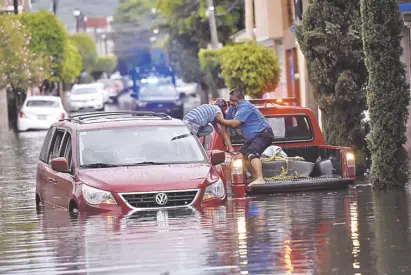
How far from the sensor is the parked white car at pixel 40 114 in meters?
47.9

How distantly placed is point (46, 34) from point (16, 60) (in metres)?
14.3

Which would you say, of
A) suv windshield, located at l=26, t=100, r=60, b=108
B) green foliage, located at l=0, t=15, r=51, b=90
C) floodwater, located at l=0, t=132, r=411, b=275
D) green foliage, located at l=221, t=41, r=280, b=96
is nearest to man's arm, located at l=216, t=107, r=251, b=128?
floodwater, located at l=0, t=132, r=411, b=275

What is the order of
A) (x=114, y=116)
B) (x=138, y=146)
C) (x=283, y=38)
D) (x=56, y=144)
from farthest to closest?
(x=283, y=38) → (x=114, y=116) → (x=56, y=144) → (x=138, y=146)

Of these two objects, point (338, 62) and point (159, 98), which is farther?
point (159, 98)

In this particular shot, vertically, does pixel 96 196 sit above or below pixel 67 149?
below

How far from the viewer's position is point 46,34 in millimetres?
70000

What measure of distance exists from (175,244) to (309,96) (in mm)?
25830

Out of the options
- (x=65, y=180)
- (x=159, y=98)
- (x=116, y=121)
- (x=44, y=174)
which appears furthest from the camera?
(x=159, y=98)

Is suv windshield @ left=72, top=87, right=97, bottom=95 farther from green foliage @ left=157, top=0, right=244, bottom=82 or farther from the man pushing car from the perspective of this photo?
the man pushing car

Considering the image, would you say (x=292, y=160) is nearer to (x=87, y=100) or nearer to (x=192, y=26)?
(x=192, y=26)

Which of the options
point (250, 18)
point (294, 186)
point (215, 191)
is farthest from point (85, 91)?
point (215, 191)

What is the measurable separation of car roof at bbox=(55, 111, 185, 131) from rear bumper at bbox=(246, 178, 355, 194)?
1698 mm

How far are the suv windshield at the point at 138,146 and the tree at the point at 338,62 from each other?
596 centimetres

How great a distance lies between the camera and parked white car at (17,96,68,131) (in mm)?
47906
